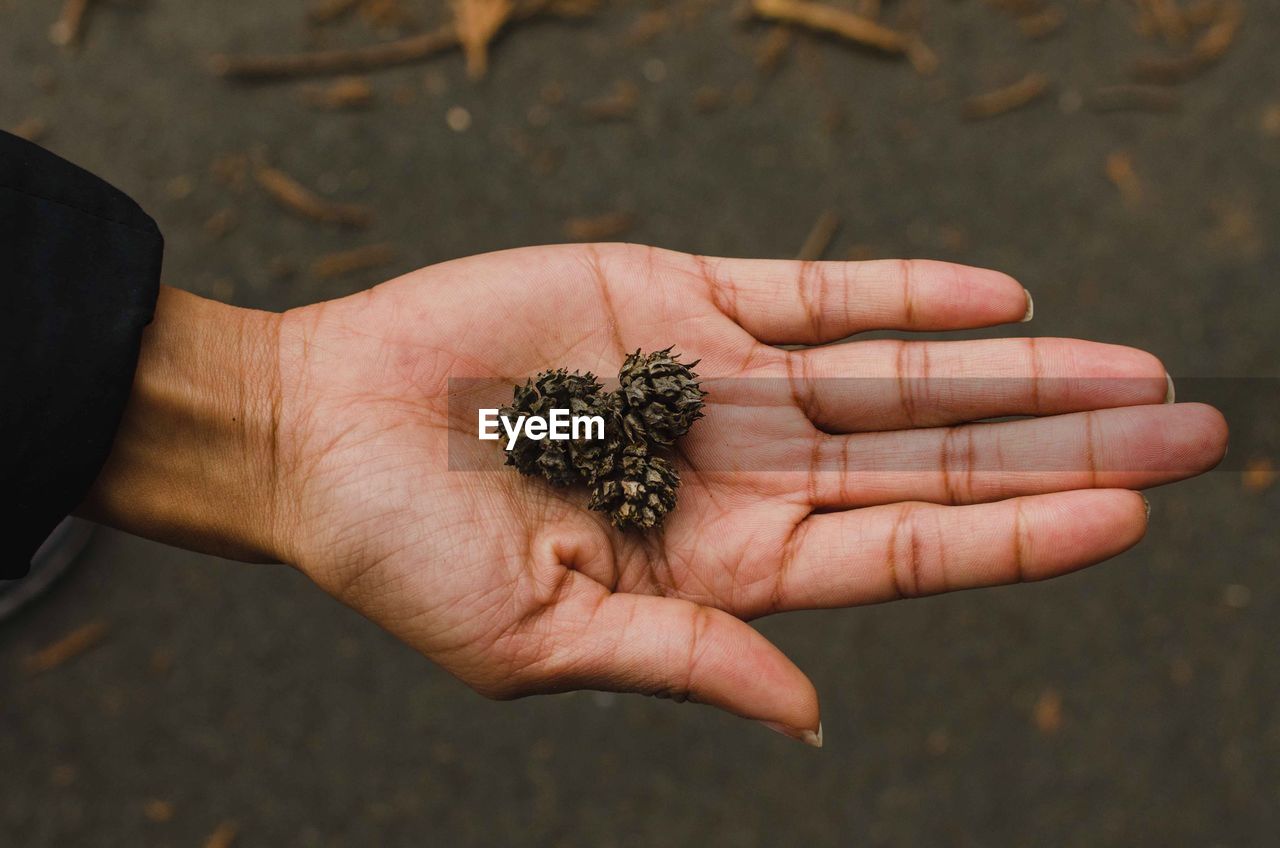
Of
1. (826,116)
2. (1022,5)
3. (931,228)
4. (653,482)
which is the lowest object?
(653,482)

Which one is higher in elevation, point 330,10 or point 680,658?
point 330,10

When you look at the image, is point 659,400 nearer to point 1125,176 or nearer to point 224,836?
point 224,836

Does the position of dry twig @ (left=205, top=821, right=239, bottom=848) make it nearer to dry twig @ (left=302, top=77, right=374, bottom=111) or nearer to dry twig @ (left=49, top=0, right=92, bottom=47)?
dry twig @ (left=302, top=77, right=374, bottom=111)

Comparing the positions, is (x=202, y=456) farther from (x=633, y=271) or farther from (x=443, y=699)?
(x=443, y=699)

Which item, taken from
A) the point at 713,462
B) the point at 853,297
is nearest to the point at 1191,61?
the point at 853,297

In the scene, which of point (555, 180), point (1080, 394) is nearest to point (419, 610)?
point (1080, 394)

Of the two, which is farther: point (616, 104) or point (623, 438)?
point (616, 104)
